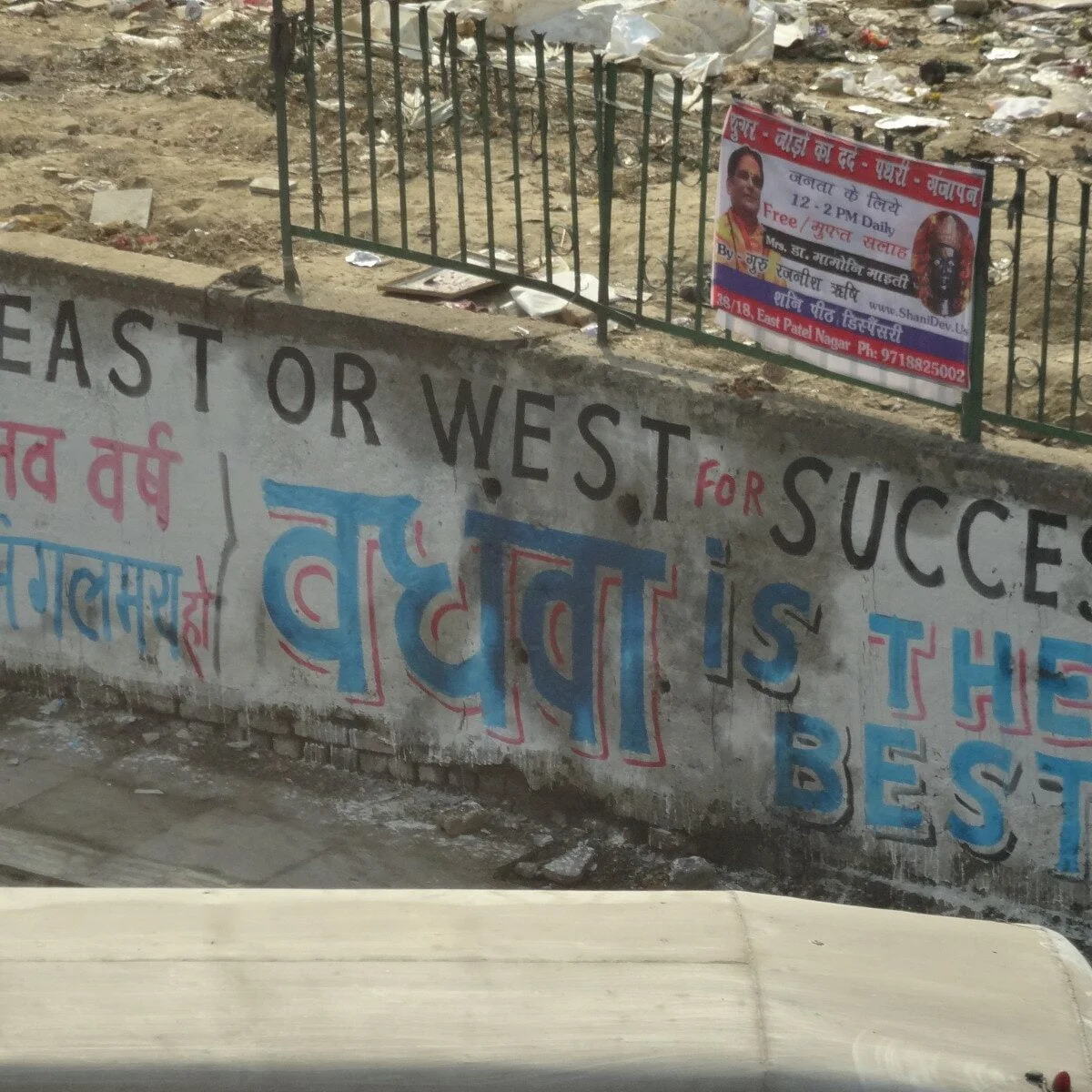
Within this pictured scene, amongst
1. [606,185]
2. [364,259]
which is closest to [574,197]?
[606,185]

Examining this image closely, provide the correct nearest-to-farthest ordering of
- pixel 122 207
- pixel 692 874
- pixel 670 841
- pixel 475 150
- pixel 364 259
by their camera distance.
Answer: pixel 692 874 < pixel 670 841 < pixel 364 259 < pixel 122 207 < pixel 475 150

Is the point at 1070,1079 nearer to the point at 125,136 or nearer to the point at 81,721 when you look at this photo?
the point at 81,721

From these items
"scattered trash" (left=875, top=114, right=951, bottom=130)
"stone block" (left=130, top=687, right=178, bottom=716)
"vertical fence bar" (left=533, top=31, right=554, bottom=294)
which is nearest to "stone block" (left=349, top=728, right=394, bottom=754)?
"stone block" (left=130, top=687, right=178, bottom=716)

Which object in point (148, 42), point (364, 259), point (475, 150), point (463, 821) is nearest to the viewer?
point (463, 821)

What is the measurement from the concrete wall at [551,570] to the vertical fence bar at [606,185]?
5.5 inches

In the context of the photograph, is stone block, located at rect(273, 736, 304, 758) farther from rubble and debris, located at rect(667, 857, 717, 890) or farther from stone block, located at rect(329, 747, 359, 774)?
rubble and debris, located at rect(667, 857, 717, 890)

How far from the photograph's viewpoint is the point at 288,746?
6.92m

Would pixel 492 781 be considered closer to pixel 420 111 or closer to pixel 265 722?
pixel 265 722

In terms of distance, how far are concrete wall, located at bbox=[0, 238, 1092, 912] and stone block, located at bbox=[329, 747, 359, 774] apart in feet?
0.05

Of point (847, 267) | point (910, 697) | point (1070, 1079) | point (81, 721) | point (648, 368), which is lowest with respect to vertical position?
point (81, 721)

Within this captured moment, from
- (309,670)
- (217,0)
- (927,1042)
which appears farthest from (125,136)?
(927,1042)

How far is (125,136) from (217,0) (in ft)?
9.75

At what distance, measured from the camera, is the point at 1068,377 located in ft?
20.9

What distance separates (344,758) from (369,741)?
0.51 ft
